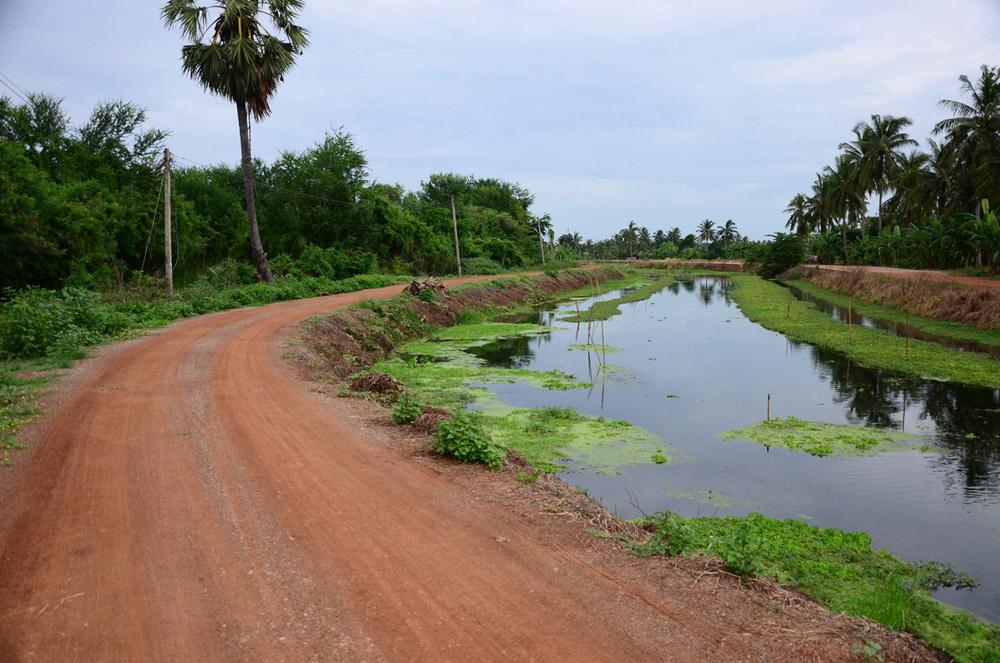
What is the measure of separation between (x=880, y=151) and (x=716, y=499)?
49923 millimetres

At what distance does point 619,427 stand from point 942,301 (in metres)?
20.1

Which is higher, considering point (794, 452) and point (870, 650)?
point (870, 650)

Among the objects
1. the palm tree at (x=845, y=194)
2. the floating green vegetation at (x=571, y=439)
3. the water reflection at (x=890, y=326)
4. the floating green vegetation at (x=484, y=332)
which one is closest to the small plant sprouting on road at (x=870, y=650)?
the floating green vegetation at (x=571, y=439)

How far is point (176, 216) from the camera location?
2634 centimetres

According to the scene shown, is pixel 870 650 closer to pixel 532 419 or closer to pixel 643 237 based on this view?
pixel 532 419

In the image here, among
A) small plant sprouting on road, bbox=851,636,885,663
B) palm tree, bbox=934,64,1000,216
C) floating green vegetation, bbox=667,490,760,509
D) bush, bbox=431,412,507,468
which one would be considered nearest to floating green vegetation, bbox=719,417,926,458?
floating green vegetation, bbox=667,490,760,509

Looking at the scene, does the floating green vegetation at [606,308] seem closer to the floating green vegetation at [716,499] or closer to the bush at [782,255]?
the bush at [782,255]

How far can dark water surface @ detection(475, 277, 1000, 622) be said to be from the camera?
7.66 metres

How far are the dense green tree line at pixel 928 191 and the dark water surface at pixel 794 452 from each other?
16008 mm

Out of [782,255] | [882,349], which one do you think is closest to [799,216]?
[782,255]

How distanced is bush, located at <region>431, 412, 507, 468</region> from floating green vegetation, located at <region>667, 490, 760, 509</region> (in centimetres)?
260

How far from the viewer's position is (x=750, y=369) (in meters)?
17.9

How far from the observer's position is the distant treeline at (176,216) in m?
19.5

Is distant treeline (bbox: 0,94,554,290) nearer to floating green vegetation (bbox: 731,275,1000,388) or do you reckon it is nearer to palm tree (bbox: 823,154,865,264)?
floating green vegetation (bbox: 731,275,1000,388)
